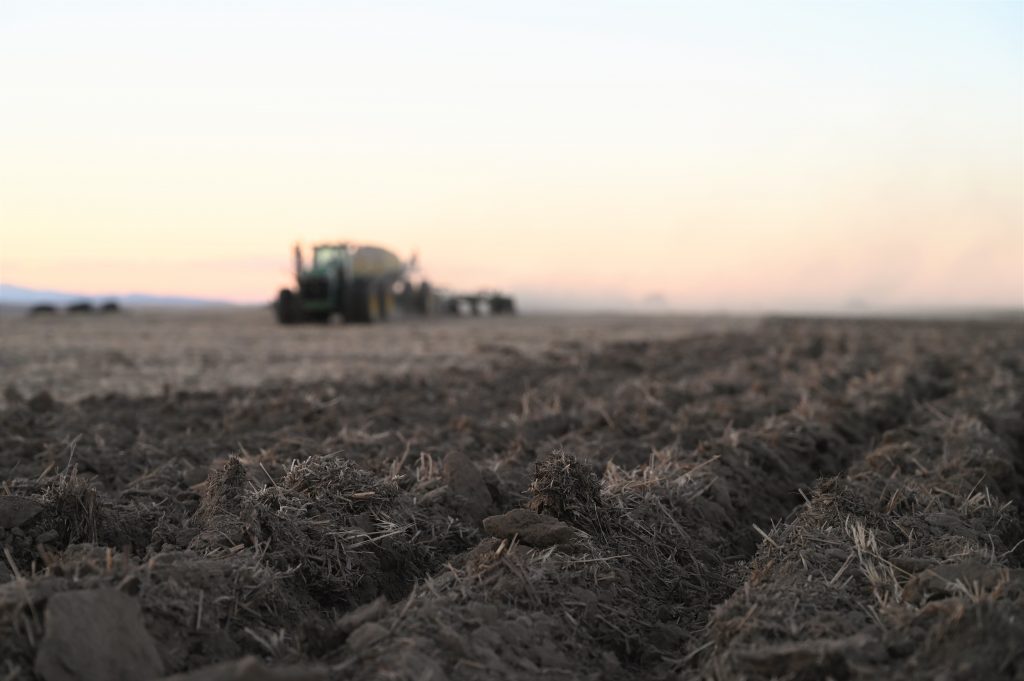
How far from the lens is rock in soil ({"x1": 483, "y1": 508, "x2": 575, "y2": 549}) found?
342 centimetres

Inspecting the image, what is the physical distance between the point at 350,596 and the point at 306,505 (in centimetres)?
46

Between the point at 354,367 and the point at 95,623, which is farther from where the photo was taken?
the point at 354,367

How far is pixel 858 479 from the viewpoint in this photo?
517cm

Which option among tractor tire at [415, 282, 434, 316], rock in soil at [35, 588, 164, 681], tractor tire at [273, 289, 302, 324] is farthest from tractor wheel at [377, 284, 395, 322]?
rock in soil at [35, 588, 164, 681]

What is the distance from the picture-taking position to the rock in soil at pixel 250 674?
2156mm

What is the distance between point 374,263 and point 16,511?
28.8 meters

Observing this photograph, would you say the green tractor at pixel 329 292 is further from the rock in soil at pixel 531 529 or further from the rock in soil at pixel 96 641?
the rock in soil at pixel 96 641

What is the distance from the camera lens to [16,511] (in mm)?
3613

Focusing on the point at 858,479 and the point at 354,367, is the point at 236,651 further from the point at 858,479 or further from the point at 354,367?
the point at 354,367

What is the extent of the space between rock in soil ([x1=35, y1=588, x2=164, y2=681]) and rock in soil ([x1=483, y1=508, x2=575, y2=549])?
4.48 ft

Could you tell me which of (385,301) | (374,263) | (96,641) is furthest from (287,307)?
(96,641)

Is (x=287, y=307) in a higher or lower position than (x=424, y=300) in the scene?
lower

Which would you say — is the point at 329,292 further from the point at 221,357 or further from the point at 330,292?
the point at 221,357

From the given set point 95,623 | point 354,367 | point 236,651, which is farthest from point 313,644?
point 354,367
